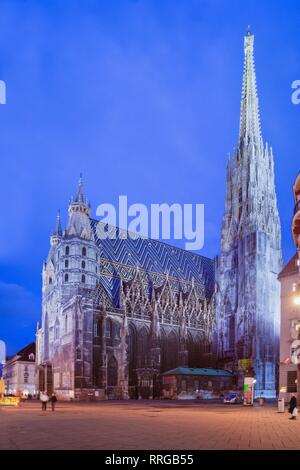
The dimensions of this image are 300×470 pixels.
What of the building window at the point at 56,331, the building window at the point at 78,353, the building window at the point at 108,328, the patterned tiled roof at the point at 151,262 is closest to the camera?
the building window at the point at 78,353

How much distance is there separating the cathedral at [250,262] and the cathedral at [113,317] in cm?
683

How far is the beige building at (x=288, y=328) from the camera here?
1935 inches

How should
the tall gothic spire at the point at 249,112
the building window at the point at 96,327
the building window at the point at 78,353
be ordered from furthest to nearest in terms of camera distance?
1. the tall gothic spire at the point at 249,112
2. the building window at the point at 96,327
3. the building window at the point at 78,353

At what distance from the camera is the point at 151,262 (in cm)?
9562

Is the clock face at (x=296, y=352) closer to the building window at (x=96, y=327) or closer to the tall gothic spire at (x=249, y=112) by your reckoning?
the building window at (x=96, y=327)

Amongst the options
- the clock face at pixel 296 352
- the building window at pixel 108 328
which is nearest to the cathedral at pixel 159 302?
the building window at pixel 108 328

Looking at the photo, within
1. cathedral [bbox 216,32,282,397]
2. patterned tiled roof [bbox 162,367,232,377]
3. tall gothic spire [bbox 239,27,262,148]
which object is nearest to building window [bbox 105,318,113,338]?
patterned tiled roof [bbox 162,367,232,377]

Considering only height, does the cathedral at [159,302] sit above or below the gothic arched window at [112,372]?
above

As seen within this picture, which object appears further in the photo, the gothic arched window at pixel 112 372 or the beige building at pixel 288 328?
the gothic arched window at pixel 112 372

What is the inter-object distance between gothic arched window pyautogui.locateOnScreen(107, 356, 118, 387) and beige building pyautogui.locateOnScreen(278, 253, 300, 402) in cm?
3059

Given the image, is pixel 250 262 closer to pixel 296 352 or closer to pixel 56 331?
pixel 56 331

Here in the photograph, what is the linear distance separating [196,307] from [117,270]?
16745mm

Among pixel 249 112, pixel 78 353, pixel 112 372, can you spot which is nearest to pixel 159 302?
pixel 112 372
